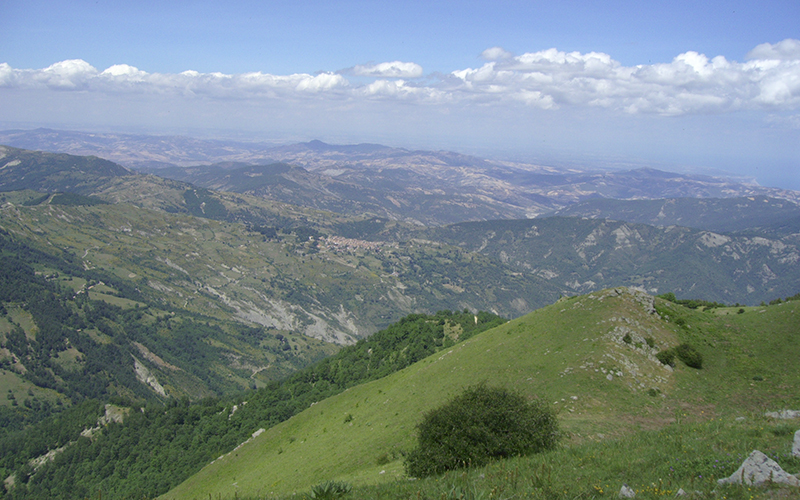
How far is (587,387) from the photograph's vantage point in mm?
35719

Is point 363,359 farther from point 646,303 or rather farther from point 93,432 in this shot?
point 93,432

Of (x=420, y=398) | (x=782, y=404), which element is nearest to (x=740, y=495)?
(x=782, y=404)

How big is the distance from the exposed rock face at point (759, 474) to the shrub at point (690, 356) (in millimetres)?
28418

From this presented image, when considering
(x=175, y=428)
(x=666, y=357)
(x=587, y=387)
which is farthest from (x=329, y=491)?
(x=175, y=428)

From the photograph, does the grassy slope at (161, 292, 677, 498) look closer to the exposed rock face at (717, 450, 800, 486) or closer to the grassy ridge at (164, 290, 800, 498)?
the grassy ridge at (164, 290, 800, 498)

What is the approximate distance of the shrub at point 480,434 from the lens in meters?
23.1

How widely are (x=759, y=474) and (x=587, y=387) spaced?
22.2 metres

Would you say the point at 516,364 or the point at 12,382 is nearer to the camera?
the point at 516,364

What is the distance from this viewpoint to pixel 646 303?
1827 inches

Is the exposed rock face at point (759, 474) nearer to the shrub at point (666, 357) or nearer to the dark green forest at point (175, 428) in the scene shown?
the shrub at point (666, 357)

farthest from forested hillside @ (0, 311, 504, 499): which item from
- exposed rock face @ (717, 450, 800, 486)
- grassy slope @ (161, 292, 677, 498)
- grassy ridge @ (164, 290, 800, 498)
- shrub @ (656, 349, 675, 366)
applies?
exposed rock face @ (717, 450, 800, 486)

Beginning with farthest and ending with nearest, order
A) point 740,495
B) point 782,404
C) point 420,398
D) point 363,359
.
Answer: point 363,359 < point 420,398 < point 782,404 < point 740,495

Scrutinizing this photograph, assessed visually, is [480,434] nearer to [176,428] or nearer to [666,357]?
[666,357]

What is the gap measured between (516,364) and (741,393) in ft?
61.3
